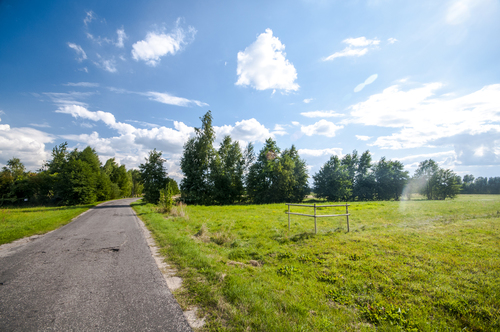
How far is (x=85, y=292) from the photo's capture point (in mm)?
4109

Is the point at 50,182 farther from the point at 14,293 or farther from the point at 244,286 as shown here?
the point at 244,286

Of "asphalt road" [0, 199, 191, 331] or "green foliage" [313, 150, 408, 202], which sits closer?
"asphalt road" [0, 199, 191, 331]

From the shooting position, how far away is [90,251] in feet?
23.0

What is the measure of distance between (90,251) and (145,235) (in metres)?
2.80

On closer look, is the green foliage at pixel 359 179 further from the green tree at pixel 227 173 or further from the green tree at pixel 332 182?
the green tree at pixel 227 173

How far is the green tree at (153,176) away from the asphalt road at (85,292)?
24931mm

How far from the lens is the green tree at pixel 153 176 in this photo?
1225 inches

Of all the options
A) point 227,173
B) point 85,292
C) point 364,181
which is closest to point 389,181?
point 364,181

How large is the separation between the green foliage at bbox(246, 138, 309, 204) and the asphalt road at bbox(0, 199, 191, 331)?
35.6m

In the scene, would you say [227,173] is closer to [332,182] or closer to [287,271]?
[332,182]

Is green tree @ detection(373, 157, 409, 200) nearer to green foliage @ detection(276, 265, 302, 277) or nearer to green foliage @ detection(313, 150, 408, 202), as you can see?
green foliage @ detection(313, 150, 408, 202)

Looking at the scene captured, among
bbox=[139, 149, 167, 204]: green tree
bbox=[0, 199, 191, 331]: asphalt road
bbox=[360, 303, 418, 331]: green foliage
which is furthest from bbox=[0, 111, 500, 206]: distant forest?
bbox=[360, 303, 418, 331]: green foliage

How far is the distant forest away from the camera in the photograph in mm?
34500

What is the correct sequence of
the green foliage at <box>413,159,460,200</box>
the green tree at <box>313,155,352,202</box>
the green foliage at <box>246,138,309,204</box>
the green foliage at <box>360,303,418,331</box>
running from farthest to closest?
the green foliage at <box>413,159,460,200</box>, the green tree at <box>313,155,352,202</box>, the green foliage at <box>246,138,309,204</box>, the green foliage at <box>360,303,418,331</box>
